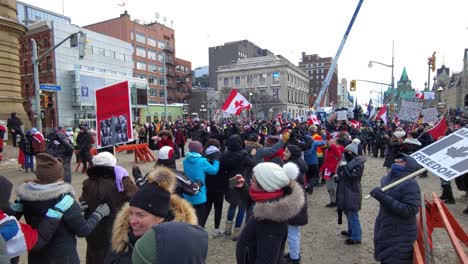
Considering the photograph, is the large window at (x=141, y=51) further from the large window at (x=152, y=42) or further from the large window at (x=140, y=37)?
the large window at (x=152, y=42)

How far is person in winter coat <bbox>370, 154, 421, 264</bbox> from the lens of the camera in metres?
3.30

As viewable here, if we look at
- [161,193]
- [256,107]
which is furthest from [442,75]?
[161,193]

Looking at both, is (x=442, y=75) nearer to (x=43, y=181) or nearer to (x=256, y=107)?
(x=256, y=107)

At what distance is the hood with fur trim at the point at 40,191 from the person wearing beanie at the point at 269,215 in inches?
65.9

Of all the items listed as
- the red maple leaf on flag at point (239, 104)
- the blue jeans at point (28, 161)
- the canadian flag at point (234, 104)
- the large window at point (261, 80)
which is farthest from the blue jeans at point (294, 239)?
the large window at point (261, 80)

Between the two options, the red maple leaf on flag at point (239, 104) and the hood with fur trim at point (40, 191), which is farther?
the red maple leaf on flag at point (239, 104)

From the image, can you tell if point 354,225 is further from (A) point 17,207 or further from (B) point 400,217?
(A) point 17,207

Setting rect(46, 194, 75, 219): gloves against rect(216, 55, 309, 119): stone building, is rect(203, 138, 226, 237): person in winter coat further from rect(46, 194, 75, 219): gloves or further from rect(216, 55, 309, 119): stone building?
rect(216, 55, 309, 119): stone building

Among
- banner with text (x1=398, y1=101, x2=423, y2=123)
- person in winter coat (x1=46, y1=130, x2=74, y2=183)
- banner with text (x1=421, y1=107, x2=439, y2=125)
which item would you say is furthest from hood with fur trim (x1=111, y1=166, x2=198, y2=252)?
banner with text (x1=421, y1=107, x2=439, y2=125)

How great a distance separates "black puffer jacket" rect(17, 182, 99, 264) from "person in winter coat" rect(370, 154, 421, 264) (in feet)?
9.73

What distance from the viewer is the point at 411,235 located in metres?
3.35

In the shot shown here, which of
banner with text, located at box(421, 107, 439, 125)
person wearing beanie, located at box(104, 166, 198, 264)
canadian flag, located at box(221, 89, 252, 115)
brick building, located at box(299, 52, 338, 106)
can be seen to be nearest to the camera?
person wearing beanie, located at box(104, 166, 198, 264)

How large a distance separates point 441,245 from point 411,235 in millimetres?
2605

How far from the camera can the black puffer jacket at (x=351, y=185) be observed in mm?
5180
